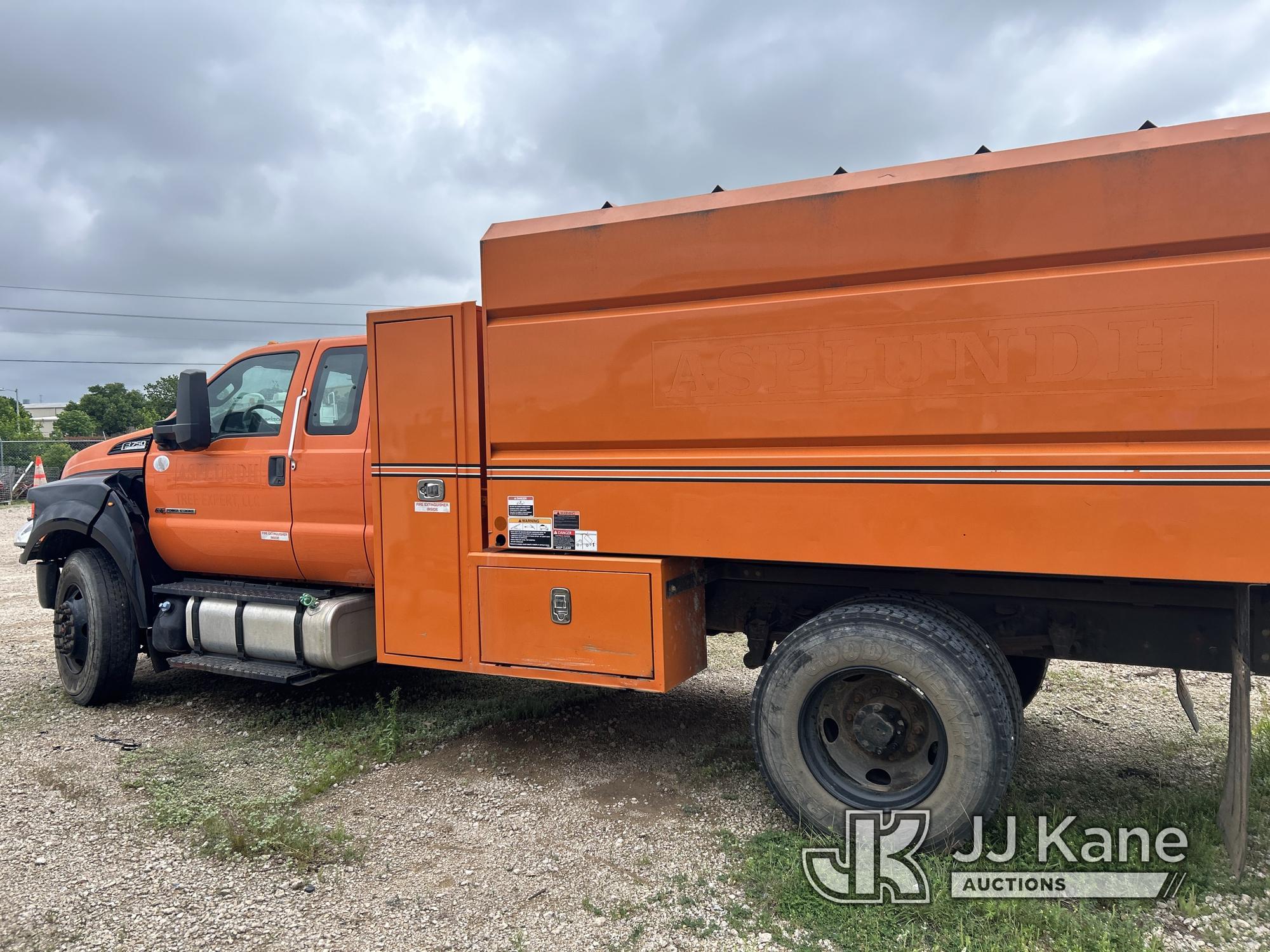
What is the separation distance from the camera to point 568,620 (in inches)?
157

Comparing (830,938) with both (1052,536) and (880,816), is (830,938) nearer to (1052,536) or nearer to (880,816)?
(880,816)

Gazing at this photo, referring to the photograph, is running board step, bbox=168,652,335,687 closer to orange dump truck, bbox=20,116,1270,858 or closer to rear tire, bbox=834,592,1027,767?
orange dump truck, bbox=20,116,1270,858

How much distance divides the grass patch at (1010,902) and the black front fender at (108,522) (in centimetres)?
428

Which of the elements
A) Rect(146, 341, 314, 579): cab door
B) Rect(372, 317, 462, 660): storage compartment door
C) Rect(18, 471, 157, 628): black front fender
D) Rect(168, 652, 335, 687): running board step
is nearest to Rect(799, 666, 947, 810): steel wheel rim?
Rect(372, 317, 462, 660): storage compartment door

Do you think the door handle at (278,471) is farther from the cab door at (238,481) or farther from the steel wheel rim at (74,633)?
the steel wheel rim at (74,633)

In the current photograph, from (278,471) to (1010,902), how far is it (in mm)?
4367

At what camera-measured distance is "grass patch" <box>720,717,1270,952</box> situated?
285cm

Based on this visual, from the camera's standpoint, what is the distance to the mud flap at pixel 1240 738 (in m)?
3.04

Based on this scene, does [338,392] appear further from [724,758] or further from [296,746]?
[724,758]

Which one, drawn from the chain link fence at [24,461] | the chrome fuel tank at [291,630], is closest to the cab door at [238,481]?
the chrome fuel tank at [291,630]

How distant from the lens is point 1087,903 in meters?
3.03

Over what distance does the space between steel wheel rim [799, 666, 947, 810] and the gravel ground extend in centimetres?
46

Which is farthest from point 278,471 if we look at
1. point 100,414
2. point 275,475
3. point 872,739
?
point 100,414

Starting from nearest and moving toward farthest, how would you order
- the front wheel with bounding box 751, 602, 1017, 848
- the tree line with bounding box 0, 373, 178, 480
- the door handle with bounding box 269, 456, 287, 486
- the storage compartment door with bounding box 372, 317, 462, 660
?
the front wheel with bounding box 751, 602, 1017, 848
the storage compartment door with bounding box 372, 317, 462, 660
the door handle with bounding box 269, 456, 287, 486
the tree line with bounding box 0, 373, 178, 480
